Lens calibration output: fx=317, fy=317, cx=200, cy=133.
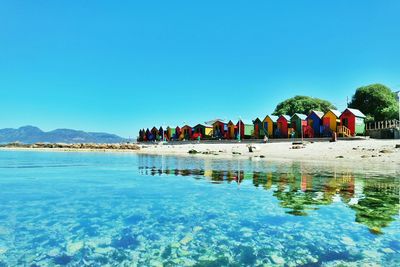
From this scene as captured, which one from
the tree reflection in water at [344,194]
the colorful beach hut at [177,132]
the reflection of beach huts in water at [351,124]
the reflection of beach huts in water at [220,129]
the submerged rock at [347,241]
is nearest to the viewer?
the submerged rock at [347,241]

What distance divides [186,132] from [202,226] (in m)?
69.3

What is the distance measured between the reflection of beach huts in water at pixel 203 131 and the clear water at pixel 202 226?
58.9m

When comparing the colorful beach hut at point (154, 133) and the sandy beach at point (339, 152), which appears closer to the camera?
the sandy beach at point (339, 152)

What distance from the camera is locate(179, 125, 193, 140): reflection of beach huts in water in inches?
3000

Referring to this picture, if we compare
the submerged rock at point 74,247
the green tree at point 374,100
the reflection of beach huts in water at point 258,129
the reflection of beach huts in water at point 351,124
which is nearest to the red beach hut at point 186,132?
the reflection of beach huts in water at point 258,129

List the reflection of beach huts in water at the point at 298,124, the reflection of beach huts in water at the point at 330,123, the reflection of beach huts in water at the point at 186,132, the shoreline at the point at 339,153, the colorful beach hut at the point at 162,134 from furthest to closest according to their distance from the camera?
1. the colorful beach hut at the point at 162,134
2. the reflection of beach huts in water at the point at 186,132
3. the reflection of beach huts in water at the point at 298,124
4. the reflection of beach huts in water at the point at 330,123
5. the shoreline at the point at 339,153

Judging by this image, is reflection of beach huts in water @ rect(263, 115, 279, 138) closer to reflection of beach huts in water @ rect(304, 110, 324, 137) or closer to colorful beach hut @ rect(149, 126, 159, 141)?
reflection of beach huts in water @ rect(304, 110, 324, 137)

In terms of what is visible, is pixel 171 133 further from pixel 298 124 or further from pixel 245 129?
pixel 298 124

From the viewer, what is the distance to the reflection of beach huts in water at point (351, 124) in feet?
154

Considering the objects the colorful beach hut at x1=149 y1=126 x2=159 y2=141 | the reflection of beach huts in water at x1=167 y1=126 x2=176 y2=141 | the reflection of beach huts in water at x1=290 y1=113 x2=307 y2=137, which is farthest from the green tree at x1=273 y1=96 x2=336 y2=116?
the colorful beach hut at x1=149 y1=126 x2=159 y2=141

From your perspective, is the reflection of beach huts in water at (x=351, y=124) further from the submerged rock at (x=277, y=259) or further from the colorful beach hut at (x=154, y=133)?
the colorful beach hut at (x=154, y=133)

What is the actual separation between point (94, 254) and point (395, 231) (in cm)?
669

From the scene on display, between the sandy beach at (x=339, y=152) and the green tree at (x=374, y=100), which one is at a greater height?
the green tree at (x=374, y=100)

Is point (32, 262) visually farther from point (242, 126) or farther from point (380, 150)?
point (242, 126)
